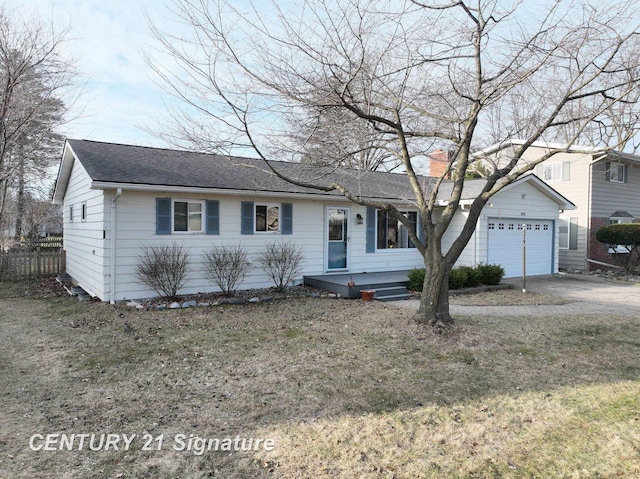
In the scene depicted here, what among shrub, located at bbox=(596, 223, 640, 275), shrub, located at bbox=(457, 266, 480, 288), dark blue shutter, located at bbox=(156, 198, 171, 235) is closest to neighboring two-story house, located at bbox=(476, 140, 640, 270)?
shrub, located at bbox=(596, 223, 640, 275)

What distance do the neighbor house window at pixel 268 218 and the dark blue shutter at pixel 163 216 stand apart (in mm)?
2242

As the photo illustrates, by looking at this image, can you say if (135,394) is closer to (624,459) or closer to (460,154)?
(624,459)

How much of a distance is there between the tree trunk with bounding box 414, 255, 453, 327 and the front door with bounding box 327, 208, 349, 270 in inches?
217

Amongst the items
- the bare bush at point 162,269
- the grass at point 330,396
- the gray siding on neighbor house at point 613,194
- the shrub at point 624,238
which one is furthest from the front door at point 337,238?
the gray siding on neighbor house at point 613,194

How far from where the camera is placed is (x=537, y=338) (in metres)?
6.60

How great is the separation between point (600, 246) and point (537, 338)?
13.1 m

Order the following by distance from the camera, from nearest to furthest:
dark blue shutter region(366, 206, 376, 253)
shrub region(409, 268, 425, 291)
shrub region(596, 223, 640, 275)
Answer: shrub region(409, 268, 425, 291)
dark blue shutter region(366, 206, 376, 253)
shrub region(596, 223, 640, 275)

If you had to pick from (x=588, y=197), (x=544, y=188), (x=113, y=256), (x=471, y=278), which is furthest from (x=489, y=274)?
(x=113, y=256)

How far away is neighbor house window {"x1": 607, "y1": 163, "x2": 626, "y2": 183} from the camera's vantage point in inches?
676

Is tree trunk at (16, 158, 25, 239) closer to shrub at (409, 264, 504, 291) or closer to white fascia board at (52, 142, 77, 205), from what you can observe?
white fascia board at (52, 142, 77, 205)

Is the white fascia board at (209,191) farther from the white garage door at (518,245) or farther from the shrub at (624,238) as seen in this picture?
the shrub at (624,238)

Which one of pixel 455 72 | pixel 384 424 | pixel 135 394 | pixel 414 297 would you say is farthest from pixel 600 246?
pixel 135 394

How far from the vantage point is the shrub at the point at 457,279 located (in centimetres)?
1120

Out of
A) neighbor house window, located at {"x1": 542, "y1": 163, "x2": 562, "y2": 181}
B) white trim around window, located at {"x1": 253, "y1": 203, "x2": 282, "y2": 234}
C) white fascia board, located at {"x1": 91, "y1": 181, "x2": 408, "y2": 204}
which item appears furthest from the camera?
neighbor house window, located at {"x1": 542, "y1": 163, "x2": 562, "y2": 181}
